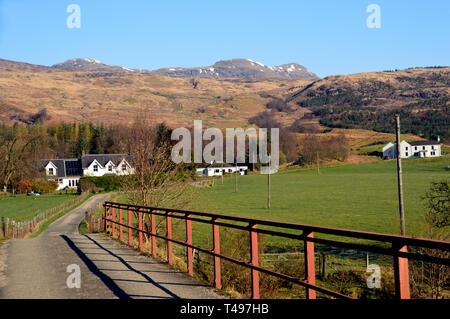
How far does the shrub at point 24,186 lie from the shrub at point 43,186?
1056mm

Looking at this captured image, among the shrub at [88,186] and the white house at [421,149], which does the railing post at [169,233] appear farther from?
the white house at [421,149]

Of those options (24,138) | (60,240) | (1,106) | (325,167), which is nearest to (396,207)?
(60,240)

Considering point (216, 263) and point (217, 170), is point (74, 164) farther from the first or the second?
point (216, 263)

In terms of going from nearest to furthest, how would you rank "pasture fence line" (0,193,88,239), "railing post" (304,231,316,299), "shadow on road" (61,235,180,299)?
"railing post" (304,231,316,299) < "shadow on road" (61,235,180,299) < "pasture fence line" (0,193,88,239)

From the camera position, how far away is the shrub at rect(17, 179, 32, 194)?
8488 centimetres

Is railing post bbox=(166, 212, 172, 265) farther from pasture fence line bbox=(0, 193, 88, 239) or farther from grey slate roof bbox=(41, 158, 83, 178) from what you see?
grey slate roof bbox=(41, 158, 83, 178)

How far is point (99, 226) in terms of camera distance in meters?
23.8

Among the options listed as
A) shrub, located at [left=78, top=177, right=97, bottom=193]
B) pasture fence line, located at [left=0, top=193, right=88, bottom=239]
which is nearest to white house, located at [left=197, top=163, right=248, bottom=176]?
shrub, located at [left=78, top=177, right=97, bottom=193]

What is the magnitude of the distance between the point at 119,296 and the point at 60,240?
10212 millimetres

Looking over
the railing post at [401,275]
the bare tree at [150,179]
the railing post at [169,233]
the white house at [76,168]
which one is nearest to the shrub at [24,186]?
the white house at [76,168]

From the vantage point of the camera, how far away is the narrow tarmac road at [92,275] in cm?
788

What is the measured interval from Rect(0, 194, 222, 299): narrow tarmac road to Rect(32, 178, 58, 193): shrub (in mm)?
76482

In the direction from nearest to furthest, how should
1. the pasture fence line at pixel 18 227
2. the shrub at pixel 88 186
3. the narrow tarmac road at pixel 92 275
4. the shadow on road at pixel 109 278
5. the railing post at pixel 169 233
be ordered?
the shadow on road at pixel 109 278 < the narrow tarmac road at pixel 92 275 < the railing post at pixel 169 233 < the pasture fence line at pixel 18 227 < the shrub at pixel 88 186

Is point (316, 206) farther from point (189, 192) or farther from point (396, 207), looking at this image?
point (189, 192)
